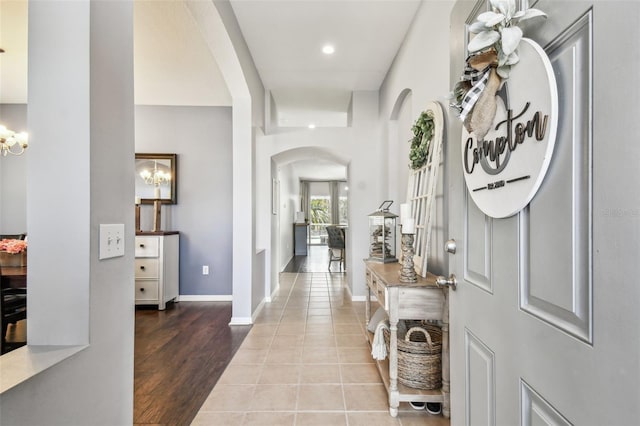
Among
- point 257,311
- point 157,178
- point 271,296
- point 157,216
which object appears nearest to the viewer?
point 257,311

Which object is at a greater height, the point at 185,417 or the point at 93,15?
the point at 93,15

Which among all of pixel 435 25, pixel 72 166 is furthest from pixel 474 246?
pixel 435 25

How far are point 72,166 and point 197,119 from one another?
12.8ft

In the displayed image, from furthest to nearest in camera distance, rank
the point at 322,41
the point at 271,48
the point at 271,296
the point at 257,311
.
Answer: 1. the point at 271,296
2. the point at 257,311
3. the point at 271,48
4. the point at 322,41

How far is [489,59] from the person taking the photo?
79 centimetres

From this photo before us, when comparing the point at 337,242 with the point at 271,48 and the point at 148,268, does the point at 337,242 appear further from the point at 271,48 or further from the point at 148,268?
the point at 271,48

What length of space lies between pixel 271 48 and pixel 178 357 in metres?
3.19

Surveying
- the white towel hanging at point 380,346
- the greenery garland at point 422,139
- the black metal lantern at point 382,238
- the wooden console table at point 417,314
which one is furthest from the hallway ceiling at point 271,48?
the white towel hanging at point 380,346

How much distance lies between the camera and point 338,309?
3.98 m

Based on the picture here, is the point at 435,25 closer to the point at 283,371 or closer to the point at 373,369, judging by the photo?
the point at 373,369

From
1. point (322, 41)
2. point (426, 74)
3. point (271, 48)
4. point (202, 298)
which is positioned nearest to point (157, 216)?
point (202, 298)

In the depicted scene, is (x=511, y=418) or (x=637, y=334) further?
(x=511, y=418)

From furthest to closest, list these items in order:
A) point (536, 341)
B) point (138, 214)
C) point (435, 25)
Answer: point (138, 214) → point (435, 25) → point (536, 341)

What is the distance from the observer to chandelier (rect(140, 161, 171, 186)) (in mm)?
4371
